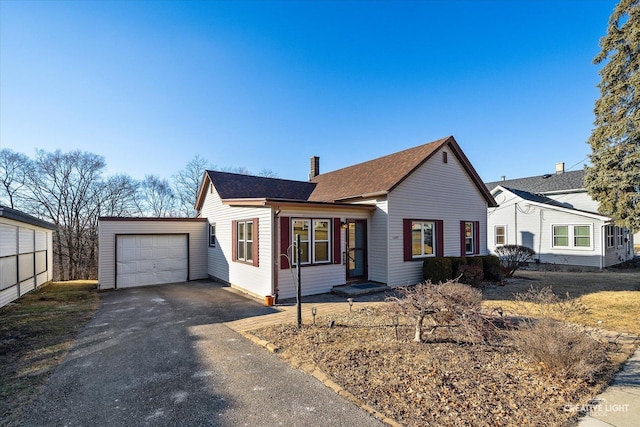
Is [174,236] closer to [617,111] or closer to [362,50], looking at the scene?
[362,50]

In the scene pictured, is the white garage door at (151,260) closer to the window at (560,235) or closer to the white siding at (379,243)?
the white siding at (379,243)

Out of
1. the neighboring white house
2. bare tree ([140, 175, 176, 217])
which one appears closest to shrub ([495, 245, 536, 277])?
the neighboring white house

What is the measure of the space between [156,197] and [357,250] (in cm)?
3027

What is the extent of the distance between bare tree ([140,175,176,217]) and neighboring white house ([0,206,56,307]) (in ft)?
64.1

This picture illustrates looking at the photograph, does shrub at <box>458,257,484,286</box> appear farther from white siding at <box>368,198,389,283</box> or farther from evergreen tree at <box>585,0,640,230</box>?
evergreen tree at <box>585,0,640,230</box>

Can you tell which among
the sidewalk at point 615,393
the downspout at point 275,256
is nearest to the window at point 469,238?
the sidewalk at point 615,393

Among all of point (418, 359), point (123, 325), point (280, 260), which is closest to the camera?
point (418, 359)

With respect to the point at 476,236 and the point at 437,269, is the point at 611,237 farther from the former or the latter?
the point at 437,269

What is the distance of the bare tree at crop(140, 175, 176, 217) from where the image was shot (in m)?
32.5

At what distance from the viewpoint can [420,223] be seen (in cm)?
1209

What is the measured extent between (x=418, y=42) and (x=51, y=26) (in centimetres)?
1380

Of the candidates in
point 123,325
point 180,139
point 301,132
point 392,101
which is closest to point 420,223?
point 392,101

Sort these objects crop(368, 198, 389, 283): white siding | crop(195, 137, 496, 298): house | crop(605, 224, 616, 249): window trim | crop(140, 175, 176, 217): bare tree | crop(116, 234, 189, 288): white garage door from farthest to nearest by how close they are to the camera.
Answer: crop(140, 175, 176, 217): bare tree, crop(605, 224, 616, 249): window trim, crop(116, 234, 189, 288): white garage door, crop(368, 198, 389, 283): white siding, crop(195, 137, 496, 298): house

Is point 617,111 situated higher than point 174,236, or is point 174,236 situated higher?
point 617,111
